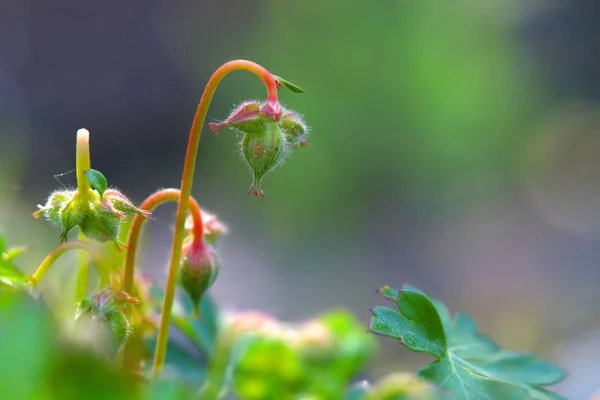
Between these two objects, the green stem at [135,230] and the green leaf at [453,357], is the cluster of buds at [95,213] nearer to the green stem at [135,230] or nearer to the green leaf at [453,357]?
the green stem at [135,230]

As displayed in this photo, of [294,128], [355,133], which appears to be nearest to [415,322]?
[294,128]

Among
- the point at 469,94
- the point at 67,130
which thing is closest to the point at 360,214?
the point at 469,94

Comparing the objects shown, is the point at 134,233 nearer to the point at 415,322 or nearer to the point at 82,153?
the point at 82,153

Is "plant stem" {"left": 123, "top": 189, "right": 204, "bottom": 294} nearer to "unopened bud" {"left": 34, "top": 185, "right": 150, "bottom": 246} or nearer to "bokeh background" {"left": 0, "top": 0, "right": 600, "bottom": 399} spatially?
"unopened bud" {"left": 34, "top": 185, "right": 150, "bottom": 246}

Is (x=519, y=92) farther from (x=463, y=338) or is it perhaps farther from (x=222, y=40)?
(x=463, y=338)

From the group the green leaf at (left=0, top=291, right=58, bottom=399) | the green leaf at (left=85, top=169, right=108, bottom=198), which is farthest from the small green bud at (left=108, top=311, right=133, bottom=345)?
the green leaf at (left=0, top=291, right=58, bottom=399)

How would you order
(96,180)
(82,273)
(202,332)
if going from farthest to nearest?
1. (202,332)
2. (82,273)
3. (96,180)

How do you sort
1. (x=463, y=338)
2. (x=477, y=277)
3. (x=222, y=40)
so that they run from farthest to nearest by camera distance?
(x=222, y=40)
(x=477, y=277)
(x=463, y=338)
